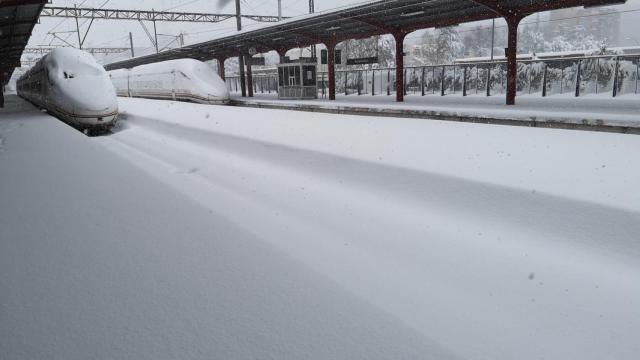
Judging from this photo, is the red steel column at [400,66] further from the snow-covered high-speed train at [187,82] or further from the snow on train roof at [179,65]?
the snow on train roof at [179,65]

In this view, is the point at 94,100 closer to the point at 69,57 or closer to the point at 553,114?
the point at 69,57

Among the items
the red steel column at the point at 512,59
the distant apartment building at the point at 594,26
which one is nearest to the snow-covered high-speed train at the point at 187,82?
the red steel column at the point at 512,59

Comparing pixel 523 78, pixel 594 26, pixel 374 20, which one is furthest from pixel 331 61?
pixel 594 26

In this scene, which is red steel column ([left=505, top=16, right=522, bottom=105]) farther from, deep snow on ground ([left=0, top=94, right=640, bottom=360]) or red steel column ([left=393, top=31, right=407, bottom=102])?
deep snow on ground ([left=0, top=94, right=640, bottom=360])

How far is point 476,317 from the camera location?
270 centimetres

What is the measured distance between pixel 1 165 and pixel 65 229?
3640mm

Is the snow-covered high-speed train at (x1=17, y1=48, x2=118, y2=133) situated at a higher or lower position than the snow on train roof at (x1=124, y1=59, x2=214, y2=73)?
lower

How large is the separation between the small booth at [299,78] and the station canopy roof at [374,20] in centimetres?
120

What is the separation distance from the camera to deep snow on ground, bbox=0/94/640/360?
2324mm

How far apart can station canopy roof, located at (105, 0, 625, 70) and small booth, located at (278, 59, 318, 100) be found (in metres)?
1.20

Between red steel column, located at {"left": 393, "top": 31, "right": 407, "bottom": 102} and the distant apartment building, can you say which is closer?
red steel column, located at {"left": 393, "top": 31, "right": 407, "bottom": 102}

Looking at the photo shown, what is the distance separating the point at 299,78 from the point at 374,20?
21.9 feet

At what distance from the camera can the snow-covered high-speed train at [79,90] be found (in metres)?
11.6

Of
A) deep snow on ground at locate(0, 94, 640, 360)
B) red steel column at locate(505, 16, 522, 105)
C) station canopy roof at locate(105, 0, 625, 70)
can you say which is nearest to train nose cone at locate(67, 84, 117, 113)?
deep snow on ground at locate(0, 94, 640, 360)
